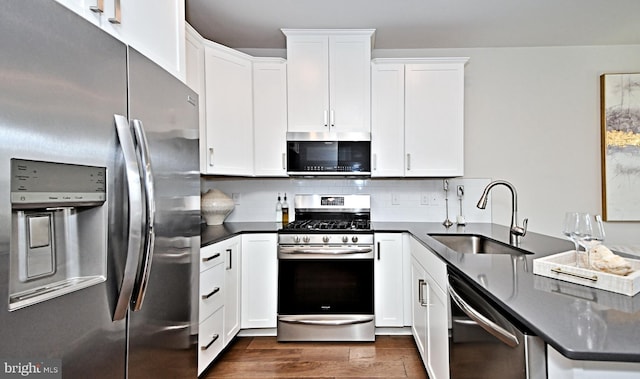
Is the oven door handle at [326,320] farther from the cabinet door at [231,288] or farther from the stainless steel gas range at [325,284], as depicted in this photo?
the cabinet door at [231,288]

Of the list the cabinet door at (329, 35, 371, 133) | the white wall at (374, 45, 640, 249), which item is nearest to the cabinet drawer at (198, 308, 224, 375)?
the cabinet door at (329, 35, 371, 133)

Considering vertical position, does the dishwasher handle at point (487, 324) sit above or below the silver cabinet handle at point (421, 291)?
above

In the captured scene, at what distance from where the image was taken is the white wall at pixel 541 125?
329cm

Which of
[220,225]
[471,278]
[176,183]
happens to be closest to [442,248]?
[471,278]

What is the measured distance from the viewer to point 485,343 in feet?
3.82

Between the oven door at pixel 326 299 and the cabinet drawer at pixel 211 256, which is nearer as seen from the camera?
the cabinet drawer at pixel 211 256

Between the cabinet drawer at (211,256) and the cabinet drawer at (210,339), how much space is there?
329 millimetres

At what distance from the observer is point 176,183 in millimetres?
1413

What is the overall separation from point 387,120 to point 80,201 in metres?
2.52

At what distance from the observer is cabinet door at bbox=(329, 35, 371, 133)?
296 cm

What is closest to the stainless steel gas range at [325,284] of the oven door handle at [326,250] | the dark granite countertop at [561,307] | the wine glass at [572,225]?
the oven door handle at [326,250]

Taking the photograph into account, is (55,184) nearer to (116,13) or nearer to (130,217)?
(130,217)

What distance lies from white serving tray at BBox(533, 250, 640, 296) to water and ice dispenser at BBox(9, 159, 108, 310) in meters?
1.42

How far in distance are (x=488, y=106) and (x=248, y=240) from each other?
2.51 m
